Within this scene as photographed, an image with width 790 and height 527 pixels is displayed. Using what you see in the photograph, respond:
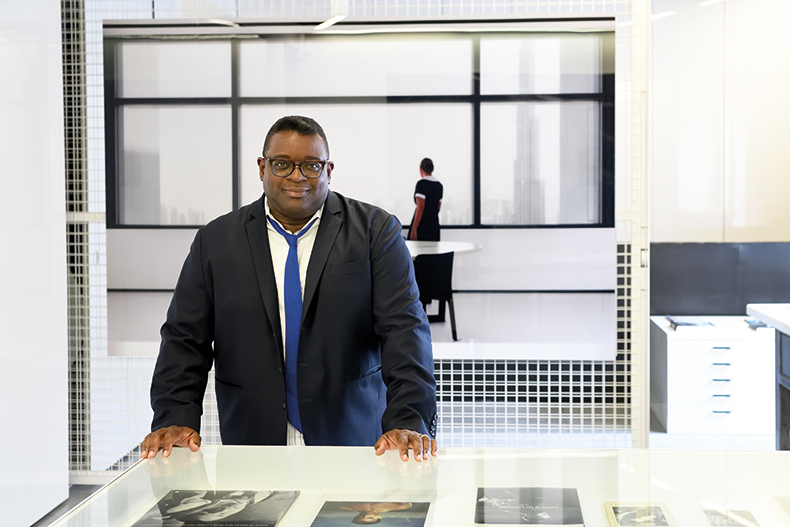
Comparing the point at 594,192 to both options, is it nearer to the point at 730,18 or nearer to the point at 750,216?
the point at 750,216

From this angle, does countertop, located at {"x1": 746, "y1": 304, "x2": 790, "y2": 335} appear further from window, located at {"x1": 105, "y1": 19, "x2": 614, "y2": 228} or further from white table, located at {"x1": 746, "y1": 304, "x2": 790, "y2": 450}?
window, located at {"x1": 105, "y1": 19, "x2": 614, "y2": 228}

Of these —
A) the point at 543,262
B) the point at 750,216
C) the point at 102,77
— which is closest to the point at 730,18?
the point at 750,216

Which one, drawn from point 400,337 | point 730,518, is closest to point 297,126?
point 400,337

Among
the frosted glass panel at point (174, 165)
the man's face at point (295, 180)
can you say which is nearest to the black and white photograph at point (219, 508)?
the man's face at point (295, 180)

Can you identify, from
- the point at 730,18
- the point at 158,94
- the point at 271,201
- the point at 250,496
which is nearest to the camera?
the point at 250,496

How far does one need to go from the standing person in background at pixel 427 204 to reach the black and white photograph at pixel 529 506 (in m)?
2.43

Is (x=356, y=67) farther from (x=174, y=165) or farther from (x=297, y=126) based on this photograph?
(x=297, y=126)

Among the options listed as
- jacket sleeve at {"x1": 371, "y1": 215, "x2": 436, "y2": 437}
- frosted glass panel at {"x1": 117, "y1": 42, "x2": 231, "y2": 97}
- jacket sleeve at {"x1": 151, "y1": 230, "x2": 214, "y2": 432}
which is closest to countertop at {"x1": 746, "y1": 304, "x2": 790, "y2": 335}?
jacket sleeve at {"x1": 371, "y1": 215, "x2": 436, "y2": 437}

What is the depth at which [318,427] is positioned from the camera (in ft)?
6.34

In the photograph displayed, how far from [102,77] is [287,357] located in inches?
98.3

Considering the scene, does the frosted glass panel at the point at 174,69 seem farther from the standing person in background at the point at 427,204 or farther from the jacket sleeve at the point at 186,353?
the jacket sleeve at the point at 186,353

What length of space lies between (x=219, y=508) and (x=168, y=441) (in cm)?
40

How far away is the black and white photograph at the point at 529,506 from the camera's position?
110 centimetres

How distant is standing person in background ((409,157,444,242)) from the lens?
3.59 meters
